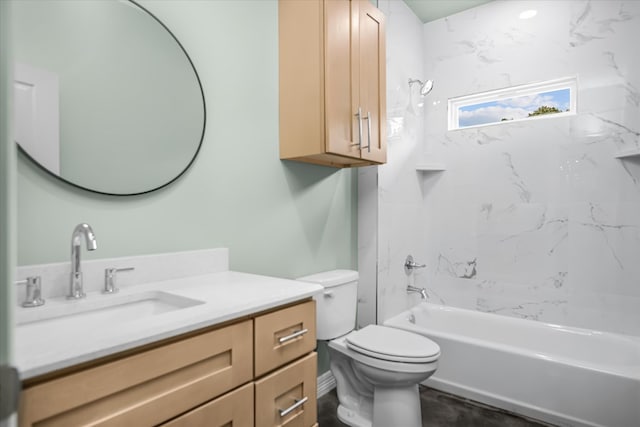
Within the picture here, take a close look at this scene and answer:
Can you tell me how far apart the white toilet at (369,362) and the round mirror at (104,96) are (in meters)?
1.03

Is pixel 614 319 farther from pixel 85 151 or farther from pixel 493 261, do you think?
pixel 85 151

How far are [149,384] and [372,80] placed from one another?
189cm

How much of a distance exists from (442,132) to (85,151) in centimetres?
274

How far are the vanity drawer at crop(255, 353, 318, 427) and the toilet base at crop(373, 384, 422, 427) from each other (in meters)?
0.63

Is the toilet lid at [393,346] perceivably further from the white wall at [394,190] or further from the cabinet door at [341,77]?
the cabinet door at [341,77]

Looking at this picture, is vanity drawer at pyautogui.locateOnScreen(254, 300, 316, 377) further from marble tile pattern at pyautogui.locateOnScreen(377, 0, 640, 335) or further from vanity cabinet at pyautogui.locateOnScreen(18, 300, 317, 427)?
marble tile pattern at pyautogui.locateOnScreen(377, 0, 640, 335)

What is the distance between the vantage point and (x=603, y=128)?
2471 millimetres

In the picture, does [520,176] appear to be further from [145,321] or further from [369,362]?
[145,321]

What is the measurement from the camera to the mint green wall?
1.16 metres

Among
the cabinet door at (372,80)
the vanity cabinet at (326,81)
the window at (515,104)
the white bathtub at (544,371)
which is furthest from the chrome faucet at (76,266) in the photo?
the window at (515,104)

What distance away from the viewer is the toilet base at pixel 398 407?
1.81m

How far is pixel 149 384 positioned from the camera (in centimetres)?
84

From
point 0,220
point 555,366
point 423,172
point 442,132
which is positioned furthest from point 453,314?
point 0,220

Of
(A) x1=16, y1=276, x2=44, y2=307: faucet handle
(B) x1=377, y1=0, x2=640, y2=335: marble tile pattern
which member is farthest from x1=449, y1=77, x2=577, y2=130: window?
(A) x1=16, y1=276, x2=44, y2=307: faucet handle
